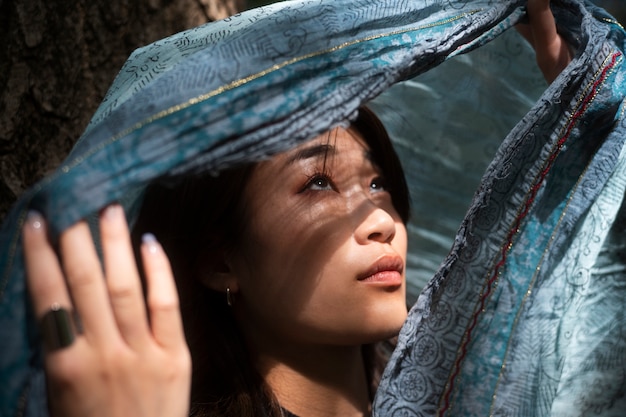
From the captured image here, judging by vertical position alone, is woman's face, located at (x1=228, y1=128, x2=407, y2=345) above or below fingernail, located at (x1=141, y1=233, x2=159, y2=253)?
below

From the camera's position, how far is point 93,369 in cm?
82

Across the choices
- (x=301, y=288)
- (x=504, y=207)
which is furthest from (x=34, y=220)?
(x=504, y=207)

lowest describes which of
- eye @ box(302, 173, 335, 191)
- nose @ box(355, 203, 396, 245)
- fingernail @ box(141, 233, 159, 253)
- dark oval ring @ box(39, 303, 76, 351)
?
nose @ box(355, 203, 396, 245)

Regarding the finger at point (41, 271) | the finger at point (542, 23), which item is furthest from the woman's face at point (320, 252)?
the finger at point (41, 271)

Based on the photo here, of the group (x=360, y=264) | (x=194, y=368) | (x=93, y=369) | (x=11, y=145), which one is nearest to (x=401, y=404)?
(x=360, y=264)

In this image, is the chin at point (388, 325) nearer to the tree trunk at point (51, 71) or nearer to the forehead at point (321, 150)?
the forehead at point (321, 150)

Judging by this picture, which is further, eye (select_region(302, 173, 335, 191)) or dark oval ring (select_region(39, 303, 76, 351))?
eye (select_region(302, 173, 335, 191))

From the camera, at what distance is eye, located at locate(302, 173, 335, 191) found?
1.26 metres

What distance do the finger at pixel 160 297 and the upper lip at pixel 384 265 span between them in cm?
42

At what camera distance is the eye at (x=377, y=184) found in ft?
4.50

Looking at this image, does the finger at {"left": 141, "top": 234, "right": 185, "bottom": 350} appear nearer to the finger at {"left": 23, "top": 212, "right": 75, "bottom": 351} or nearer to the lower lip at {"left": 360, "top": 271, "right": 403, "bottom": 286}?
the finger at {"left": 23, "top": 212, "right": 75, "bottom": 351}

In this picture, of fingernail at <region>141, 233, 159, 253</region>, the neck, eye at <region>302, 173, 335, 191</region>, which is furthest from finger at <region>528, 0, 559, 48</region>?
fingernail at <region>141, 233, 159, 253</region>

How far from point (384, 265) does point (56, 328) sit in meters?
0.58

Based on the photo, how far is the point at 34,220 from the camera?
81 cm
